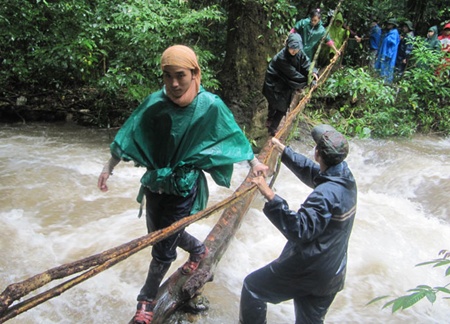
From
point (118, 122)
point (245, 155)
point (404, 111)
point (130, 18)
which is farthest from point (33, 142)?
point (404, 111)

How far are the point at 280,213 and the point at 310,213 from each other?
155 millimetres

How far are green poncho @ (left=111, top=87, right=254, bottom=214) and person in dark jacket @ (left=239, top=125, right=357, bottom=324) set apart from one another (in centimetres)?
38

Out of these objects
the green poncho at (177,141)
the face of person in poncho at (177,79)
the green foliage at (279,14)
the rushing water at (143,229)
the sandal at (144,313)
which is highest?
the green foliage at (279,14)

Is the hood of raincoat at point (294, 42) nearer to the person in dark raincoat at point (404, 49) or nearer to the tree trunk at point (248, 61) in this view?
the tree trunk at point (248, 61)

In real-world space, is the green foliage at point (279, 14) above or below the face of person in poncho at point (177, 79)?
above

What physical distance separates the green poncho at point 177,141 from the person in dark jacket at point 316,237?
0.38 meters

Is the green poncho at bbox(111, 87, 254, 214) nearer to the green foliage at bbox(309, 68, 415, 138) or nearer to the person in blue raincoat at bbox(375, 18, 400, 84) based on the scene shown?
the green foliage at bbox(309, 68, 415, 138)

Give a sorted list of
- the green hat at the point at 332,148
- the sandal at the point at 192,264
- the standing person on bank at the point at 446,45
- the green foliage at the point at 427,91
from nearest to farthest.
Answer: the green hat at the point at 332,148 → the sandal at the point at 192,264 → the standing person on bank at the point at 446,45 → the green foliage at the point at 427,91

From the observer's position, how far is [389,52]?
1005 centimetres

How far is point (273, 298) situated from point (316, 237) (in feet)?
1.99

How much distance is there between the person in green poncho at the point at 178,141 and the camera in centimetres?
217

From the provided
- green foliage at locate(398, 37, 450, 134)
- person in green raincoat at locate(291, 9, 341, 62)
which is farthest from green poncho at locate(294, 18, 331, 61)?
green foliage at locate(398, 37, 450, 134)

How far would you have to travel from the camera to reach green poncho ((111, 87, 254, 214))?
2.23 metres

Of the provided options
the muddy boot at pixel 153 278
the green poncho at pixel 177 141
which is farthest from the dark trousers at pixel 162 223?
the green poncho at pixel 177 141
